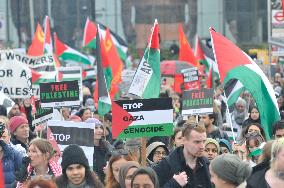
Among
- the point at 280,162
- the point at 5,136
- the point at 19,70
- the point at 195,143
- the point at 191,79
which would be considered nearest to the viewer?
the point at 280,162

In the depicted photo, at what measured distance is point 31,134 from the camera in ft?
48.1

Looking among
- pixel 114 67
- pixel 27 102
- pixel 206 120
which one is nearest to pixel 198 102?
pixel 206 120

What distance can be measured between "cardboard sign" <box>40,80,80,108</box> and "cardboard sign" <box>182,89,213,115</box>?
1.38 metres

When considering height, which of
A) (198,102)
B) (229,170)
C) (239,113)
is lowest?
(239,113)

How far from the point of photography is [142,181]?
25.1ft

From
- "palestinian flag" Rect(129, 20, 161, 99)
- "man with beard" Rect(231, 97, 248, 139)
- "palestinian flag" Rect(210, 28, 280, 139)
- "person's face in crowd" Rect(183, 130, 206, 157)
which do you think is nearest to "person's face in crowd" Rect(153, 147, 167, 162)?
"palestinian flag" Rect(210, 28, 280, 139)

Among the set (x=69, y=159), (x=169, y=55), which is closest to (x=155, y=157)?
(x=69, y=159)

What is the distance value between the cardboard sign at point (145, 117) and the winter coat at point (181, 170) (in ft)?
5.73

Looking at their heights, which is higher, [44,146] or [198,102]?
[44,146]

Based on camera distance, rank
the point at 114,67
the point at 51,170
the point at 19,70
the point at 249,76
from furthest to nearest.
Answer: the point at 114,67 → the point at 19,70 → the point at 249,76 → the point at 51,170

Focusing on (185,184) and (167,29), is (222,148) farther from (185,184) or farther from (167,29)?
(167,29)

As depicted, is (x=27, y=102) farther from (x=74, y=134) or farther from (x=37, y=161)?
(x=37, y=161)

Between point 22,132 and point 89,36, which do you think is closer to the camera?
point 22,132

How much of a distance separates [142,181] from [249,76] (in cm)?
418
